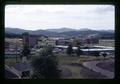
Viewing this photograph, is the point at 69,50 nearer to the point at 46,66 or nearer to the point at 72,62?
the point at 72,62

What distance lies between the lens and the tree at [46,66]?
2.92 metres

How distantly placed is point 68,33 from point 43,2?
50 centimetres

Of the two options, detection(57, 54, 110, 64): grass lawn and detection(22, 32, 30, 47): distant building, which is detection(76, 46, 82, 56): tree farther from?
detection(22, 32, 30, 47): distant building

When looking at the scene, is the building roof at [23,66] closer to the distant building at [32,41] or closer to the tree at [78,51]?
the distant building at [32,41]

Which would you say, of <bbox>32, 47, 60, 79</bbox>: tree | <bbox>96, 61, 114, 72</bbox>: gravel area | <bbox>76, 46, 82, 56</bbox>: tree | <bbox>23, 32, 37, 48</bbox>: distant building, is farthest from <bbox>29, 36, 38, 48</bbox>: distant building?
<bbox>96, 61, 114, 72</bbox>: gravel area

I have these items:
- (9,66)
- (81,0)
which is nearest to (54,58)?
(9,66)

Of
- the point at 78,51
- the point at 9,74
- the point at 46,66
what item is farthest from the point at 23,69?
the point at 78,51

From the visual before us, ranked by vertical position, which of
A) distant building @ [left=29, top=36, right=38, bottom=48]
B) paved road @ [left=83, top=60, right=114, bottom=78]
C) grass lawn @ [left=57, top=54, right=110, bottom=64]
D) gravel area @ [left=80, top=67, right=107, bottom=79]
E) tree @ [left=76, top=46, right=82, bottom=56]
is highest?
distant building @ [left=29, top=36, right=38, bottom=48]

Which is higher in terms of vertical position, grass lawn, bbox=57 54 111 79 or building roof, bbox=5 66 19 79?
grass lawn, bbox=57 54 111 79

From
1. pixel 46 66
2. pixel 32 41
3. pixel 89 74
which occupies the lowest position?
pixel 89 74

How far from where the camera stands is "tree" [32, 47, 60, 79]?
2.92 meters

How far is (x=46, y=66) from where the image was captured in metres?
2.94

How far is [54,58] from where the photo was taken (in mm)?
2914

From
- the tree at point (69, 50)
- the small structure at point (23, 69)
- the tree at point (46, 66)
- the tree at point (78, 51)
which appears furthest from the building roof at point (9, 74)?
the tree at point (78, 51)
